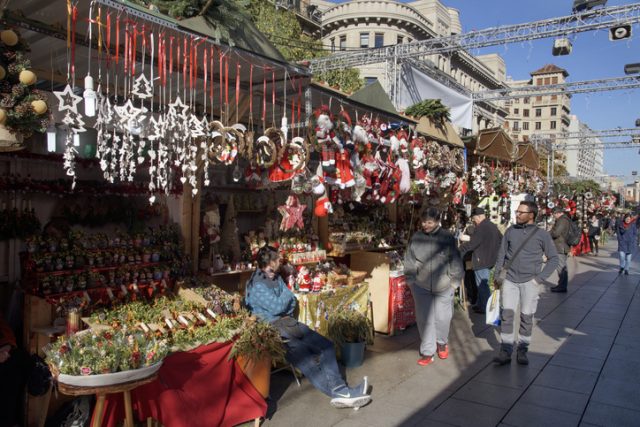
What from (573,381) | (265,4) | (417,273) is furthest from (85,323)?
(265,4)

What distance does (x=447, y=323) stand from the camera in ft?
17.7

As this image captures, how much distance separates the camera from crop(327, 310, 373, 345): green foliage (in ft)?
17.3

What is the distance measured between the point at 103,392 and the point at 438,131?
6642mm

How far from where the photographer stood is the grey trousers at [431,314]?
17.5 feet

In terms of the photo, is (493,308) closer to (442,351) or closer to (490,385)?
(442,351)

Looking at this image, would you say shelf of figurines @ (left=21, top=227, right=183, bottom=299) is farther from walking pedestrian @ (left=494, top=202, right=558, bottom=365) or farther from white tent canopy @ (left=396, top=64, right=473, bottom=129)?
white tent canopy @ (left=396, top=64, right=473, bottom=129)

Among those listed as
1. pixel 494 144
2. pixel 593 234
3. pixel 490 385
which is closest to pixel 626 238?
pixel 494 144

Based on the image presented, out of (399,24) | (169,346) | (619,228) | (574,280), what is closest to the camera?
(169,346)

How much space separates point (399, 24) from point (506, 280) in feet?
123

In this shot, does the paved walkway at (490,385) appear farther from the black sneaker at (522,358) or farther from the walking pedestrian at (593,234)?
the walking pedestrian at (593,234)

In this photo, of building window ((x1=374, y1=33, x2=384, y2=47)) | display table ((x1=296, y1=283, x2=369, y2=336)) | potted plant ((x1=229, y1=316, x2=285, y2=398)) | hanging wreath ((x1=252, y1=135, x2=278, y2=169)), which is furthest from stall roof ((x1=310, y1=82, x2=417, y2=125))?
building window ((x1=374, y1=33, x2=384, y2=47))

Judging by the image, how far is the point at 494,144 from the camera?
9.66 metres

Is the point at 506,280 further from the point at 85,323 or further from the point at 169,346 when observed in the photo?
the point at 85,323

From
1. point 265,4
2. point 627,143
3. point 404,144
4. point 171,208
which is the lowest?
point 171,208
